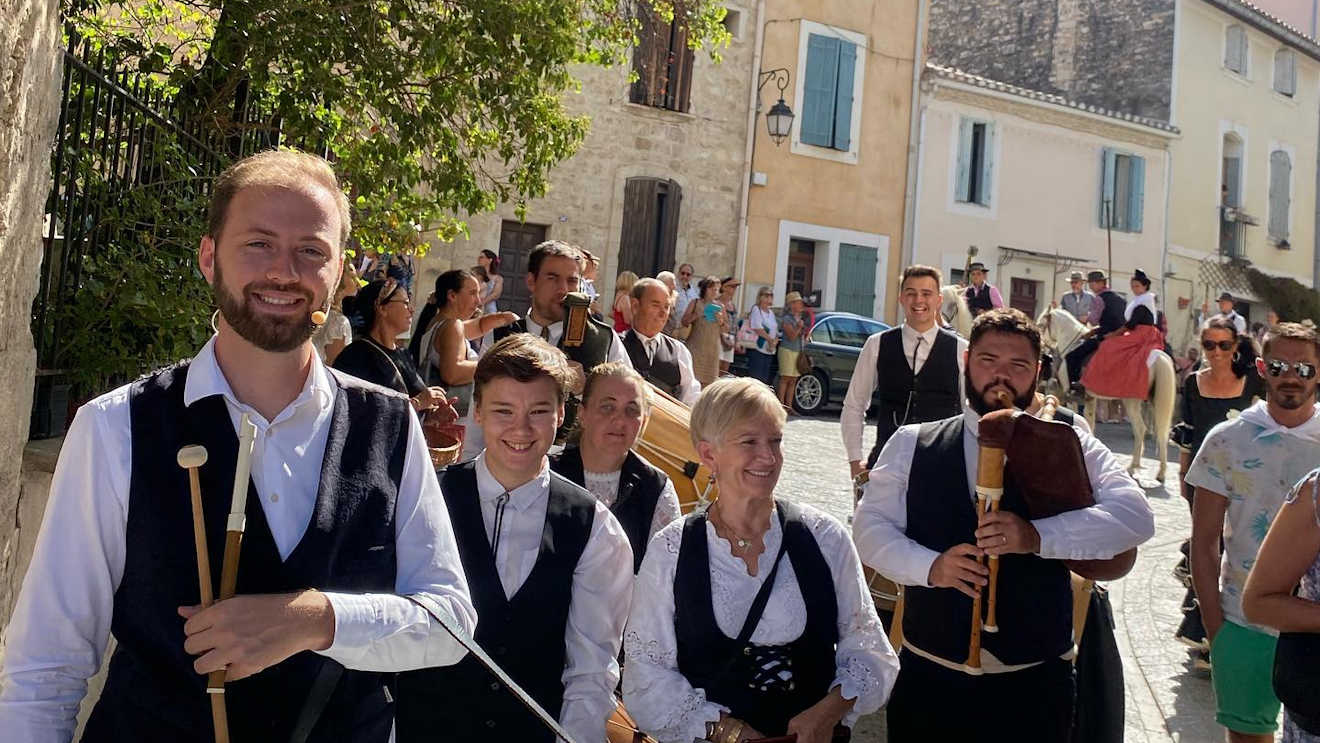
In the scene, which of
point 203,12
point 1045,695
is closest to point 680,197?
point 203,12

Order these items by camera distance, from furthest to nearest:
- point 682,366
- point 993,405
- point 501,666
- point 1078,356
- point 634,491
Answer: point 1078,356 → point 682,366 → point 634,491 → point 993,405 → point 501,666

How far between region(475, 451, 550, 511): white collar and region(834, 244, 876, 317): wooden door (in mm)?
18799

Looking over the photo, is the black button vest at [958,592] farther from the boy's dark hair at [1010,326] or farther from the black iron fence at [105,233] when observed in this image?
the black iron fence at [105,233]

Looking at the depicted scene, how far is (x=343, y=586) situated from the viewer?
71.1 inches

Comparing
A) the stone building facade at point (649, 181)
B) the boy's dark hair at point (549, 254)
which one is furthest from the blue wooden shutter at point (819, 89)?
the boy's dark hair at point (549, 254)

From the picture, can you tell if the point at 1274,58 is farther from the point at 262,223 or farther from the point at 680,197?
the point at 262,223

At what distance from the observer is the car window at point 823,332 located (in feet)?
58.8

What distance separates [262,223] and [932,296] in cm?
509

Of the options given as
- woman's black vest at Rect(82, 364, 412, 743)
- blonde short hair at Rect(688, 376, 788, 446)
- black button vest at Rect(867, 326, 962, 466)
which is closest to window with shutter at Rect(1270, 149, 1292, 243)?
black button vest at Rect(867, 326, 962, 466)

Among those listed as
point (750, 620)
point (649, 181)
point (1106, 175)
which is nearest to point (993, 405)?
point (750, 620)

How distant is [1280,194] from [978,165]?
11553 millimetres

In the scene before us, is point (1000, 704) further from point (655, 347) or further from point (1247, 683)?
point (655, 347)

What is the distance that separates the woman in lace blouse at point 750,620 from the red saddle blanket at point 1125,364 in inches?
498

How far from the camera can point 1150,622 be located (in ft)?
23.1
